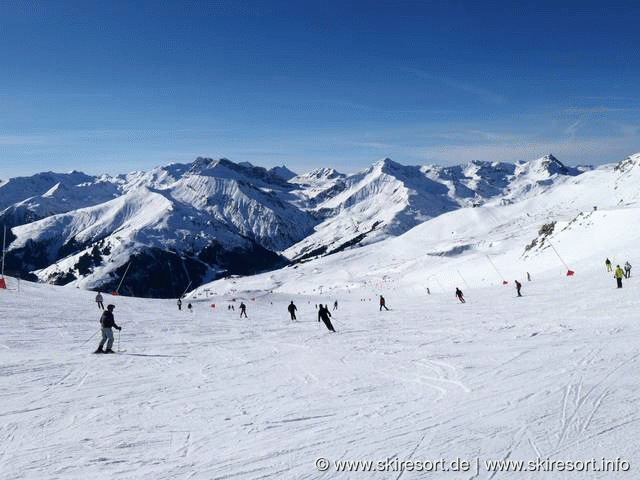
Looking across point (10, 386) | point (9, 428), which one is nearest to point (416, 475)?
point (9, 428)

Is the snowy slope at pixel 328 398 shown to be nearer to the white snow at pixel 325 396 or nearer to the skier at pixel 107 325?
the white snow at pixel 325 396

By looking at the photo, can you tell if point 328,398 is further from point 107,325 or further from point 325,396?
point 107,325

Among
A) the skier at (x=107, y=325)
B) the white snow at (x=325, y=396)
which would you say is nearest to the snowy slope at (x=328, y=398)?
the white snow at (x=325, y=396)

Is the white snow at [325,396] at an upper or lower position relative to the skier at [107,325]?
lower

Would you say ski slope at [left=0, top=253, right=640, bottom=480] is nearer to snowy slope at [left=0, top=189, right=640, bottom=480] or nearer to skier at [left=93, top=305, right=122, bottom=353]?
snowy slope at [left=0, top=189, right=640, bottom=480]

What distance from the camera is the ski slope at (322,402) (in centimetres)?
715

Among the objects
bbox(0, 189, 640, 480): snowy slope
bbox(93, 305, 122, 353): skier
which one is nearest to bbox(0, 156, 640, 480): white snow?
bbox(0, 189, 640, 480): snowy slope

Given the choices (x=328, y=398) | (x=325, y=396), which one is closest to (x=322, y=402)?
(x=328, y=398)

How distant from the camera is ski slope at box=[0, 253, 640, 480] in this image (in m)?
7.15

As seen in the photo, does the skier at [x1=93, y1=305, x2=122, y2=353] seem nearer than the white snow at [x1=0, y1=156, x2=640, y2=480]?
No

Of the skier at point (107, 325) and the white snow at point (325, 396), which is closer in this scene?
the white snow at point (325, 396)

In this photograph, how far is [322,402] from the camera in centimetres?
991

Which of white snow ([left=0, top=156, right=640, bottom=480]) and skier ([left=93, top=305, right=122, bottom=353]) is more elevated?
skier ([left=93, top=305, right=122, bottom=353])

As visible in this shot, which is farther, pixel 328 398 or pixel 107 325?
pixel 107 325
